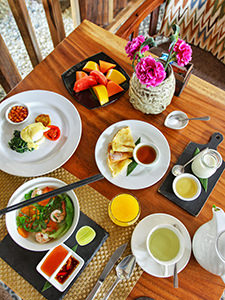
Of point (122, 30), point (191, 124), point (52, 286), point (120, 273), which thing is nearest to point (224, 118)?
point (191, 124)

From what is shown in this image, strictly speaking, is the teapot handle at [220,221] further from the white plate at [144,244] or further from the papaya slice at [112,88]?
the papaya slice at [112,88]

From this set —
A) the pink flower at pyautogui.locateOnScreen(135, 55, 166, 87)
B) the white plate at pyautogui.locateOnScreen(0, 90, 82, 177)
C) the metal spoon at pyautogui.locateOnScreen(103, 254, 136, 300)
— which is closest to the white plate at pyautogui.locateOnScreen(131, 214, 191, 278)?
the metal spoon at pyautogui.locateOnScreen(103, 254, 136, 300)

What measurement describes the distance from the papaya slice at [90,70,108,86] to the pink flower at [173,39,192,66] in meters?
0.41

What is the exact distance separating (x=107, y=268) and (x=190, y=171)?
1.78 ft

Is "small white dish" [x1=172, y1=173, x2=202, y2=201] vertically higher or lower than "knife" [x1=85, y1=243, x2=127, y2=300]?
higher

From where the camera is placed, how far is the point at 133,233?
1050 mm

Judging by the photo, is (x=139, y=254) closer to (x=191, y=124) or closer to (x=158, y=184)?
(x=158, y=184)

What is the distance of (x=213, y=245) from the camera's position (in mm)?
895

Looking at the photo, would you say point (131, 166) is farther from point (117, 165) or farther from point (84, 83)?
point (84, 83)

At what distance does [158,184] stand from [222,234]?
0.36m

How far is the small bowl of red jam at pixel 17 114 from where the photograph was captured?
1.25 metres

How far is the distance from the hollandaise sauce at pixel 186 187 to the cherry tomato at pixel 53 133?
1.95 ft

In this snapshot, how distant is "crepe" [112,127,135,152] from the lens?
3.83ft

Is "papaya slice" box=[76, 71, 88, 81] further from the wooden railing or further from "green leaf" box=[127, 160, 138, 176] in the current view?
"green leaf" box=[127, 160, 138, 176]
